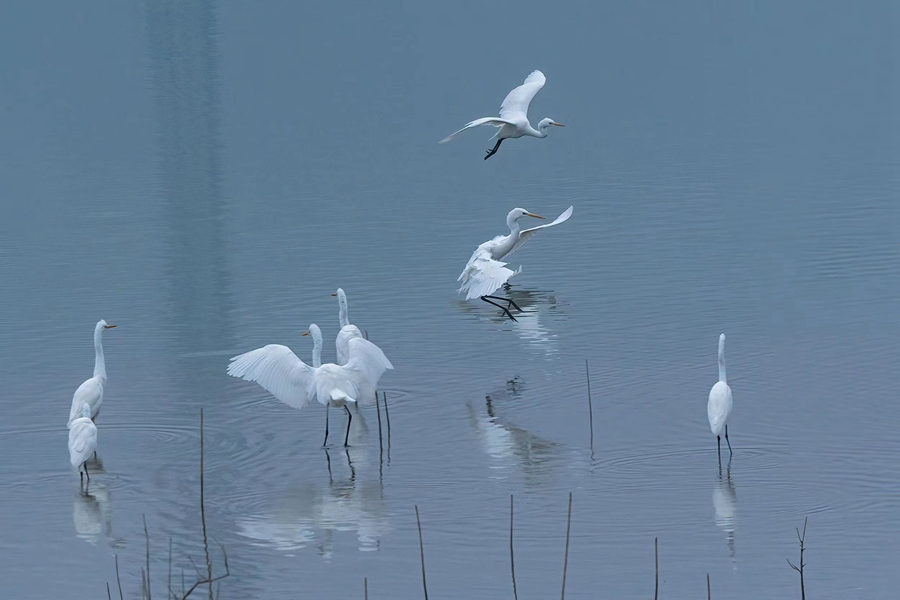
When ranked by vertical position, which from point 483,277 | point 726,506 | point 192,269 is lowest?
point 726,506

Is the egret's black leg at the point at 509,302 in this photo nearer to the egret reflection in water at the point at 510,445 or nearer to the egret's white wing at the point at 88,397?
the egret reflection in water at the point at 510,445

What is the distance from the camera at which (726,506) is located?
923 cm

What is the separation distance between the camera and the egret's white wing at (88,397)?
10.5 m

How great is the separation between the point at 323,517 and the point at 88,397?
2.27 metres

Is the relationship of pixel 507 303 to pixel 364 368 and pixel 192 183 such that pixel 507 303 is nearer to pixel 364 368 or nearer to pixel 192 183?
pixel 364 368

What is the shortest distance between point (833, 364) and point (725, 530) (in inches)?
162

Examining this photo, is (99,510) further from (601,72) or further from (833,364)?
(601,72)

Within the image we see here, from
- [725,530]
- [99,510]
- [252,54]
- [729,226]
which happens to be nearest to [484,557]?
[725,530]

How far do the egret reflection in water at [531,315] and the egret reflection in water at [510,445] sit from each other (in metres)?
2.09

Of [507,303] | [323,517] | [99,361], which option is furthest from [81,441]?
[507,303]

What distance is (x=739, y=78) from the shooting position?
34188 mm

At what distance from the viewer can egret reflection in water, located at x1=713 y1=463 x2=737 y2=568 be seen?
8.78m

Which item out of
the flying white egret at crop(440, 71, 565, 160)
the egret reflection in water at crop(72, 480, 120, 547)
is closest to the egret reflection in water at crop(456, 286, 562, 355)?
the flying white egret at crop(440, 71, 565, 160)

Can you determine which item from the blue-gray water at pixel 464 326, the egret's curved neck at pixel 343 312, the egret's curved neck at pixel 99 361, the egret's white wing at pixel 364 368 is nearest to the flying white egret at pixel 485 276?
the blue-gray water at pixel 464 326
